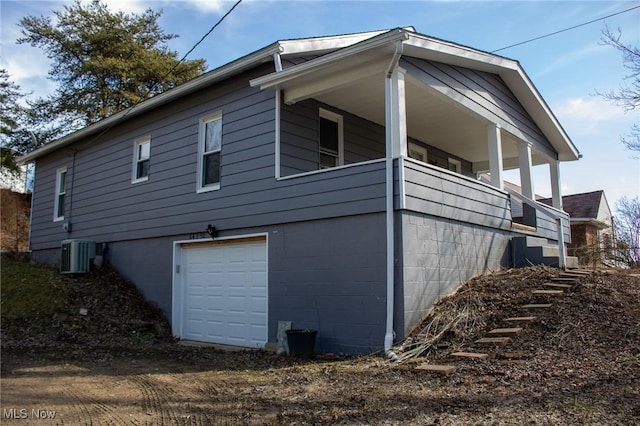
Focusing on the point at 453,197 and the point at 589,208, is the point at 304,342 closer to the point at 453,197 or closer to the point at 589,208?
the point at 453,197

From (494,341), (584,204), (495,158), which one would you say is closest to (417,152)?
(495,158)

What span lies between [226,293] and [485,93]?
21.4 ft

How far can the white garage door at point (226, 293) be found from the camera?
8891mm

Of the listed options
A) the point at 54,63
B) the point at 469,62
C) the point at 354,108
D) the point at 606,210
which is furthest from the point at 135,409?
the point at 54,63

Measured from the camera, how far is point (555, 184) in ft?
44.7

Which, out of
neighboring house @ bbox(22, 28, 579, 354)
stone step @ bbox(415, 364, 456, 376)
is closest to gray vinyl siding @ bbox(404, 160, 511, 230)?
neighboring house @ bbox(22, 28, 579, 354)

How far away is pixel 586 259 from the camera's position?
1366 cm

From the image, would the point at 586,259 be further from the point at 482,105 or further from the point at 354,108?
the point at 354,108

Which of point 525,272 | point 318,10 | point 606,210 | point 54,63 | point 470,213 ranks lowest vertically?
point 525,272

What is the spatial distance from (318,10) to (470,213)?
14.0 ft

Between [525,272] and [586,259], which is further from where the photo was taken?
[586,259]

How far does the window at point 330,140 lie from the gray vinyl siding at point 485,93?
2212 millimetres

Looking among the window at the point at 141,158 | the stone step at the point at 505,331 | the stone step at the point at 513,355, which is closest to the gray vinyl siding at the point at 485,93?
the stone step at the point at 505,331

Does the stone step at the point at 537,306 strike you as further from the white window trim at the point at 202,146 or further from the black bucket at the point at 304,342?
the white window trim at the point at 202,146
